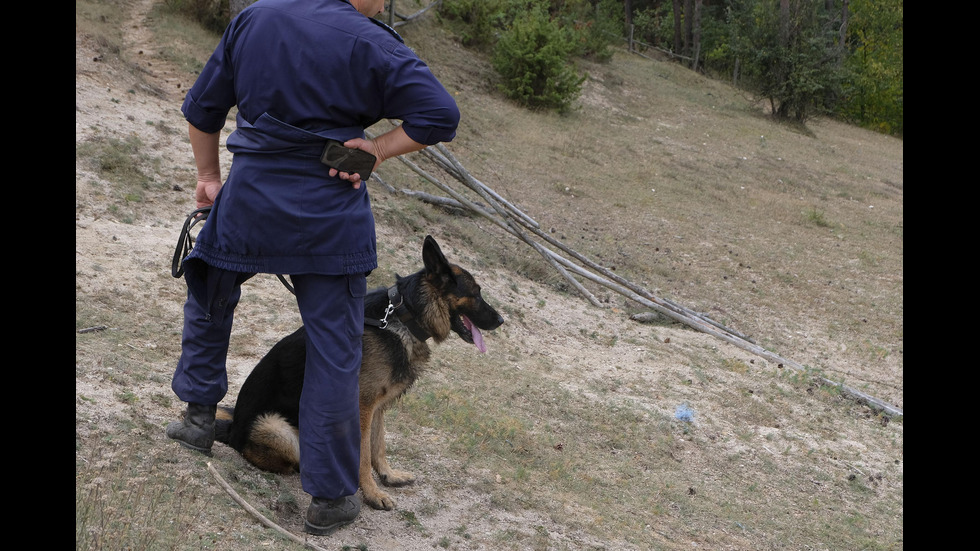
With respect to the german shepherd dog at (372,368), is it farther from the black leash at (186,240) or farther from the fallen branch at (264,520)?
the black leash at (186,240)

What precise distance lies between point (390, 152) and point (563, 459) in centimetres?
275

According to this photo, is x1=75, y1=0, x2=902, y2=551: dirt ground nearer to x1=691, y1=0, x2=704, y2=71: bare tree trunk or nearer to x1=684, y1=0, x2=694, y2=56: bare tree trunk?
x1=691, y1=0, x2=704, y2=71: bare tree trunk

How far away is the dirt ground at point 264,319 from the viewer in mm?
3852

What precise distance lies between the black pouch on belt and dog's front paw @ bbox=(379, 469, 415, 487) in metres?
1.76

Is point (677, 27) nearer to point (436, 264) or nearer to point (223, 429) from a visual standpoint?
point (436, 264)

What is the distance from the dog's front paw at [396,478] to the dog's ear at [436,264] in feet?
3.37

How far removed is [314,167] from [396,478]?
1824 millimetres

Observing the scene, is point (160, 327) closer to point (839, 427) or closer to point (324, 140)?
point (324, 140)

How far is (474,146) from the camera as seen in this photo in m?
15.4

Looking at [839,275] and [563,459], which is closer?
[563,459]

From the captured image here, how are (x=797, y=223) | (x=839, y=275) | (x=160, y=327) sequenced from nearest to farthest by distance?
(x=160, y=327) → (x=839, y=275) → (x=797, y=223)

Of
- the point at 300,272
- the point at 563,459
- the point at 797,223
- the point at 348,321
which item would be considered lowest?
the point at 797,223
